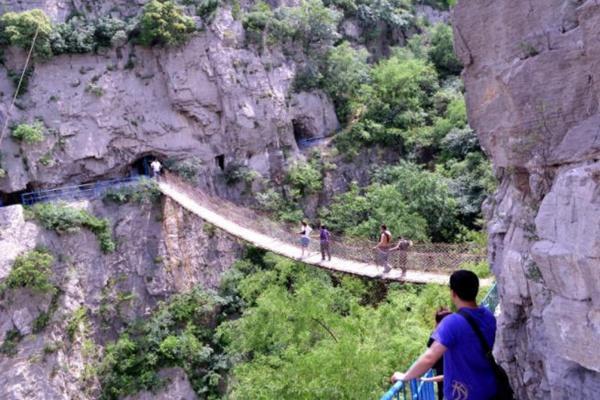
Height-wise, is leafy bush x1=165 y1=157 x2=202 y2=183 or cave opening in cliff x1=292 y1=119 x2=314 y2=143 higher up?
cave opening in cliff x1=292 y1=119 x2=314 y2=143

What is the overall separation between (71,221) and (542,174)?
12.6m

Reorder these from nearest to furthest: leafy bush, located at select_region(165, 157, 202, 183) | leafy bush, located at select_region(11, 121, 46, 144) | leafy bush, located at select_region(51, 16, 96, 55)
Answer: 1. leafy bush, located at select_region(11, 121, 46, 144)
2. leafy bush, located at select_region(51, 16, 96, 55)
3. leafy bush, located at select_region(165, 157, 202, 183)

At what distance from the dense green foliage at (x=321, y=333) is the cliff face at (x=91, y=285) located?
1845mm

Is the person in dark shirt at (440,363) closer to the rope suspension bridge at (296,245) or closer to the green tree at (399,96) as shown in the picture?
the rope suspension bridge at (296,245)

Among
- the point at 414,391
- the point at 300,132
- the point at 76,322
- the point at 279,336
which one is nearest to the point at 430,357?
the point at 414,391

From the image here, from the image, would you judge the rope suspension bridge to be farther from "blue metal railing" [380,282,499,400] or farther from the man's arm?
the man's arm

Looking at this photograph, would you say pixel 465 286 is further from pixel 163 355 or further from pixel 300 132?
pixel 300 132

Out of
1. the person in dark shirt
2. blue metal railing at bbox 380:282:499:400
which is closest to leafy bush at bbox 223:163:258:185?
blue metal railing at bbox 380:282:499:400

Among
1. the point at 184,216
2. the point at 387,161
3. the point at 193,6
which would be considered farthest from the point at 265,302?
the point at 193,6

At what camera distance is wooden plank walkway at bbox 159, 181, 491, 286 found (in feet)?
33.9

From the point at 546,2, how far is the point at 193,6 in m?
15.7

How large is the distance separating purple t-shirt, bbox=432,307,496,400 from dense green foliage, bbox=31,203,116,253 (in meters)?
12.7

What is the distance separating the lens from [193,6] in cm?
1750

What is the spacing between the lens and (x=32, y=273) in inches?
470
